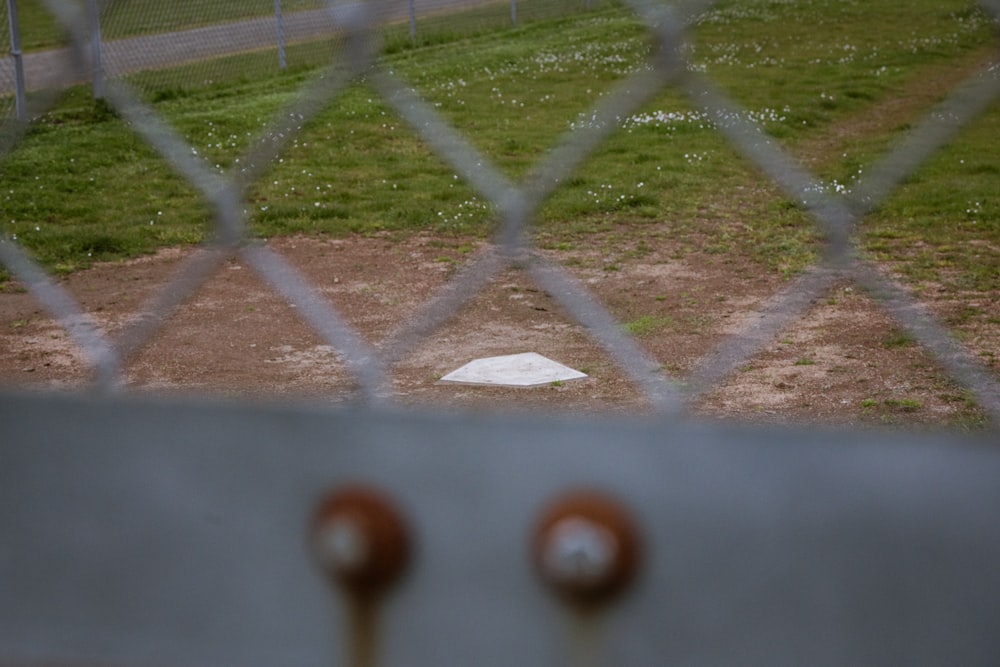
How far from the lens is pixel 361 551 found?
762 millimetres

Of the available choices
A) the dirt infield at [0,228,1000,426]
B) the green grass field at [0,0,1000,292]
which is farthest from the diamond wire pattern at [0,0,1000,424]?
the green grass field at [0,0,1000,292]

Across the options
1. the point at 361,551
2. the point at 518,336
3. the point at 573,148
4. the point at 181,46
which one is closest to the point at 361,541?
the point at 361,551

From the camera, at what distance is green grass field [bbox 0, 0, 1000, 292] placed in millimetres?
4770

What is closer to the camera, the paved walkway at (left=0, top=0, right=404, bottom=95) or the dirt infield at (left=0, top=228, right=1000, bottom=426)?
the dirt infield at (left=0, top=228, right=1000, bottom=426)

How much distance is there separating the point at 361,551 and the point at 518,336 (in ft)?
9.89

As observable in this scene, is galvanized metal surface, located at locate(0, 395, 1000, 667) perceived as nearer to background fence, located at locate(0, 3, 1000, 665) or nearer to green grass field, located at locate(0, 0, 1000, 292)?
background fence, located at locate(0, 3, 1000, 665)

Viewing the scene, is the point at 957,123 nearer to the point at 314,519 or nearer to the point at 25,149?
the point at 314,519

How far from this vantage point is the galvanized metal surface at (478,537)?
0.65 meters

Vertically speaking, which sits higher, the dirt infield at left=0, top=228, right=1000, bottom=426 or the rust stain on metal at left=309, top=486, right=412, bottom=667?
the rust stain on metal at left=309, top=486, right=412, bottom=667

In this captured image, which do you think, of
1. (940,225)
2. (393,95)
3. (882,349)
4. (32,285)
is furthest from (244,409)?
(940,225)

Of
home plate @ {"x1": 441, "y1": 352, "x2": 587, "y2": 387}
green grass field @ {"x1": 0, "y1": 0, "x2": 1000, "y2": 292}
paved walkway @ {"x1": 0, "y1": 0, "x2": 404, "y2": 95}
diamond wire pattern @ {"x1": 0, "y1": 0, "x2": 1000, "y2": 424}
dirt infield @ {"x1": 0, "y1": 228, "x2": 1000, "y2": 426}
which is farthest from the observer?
paved walkway @ {"x1": 0, "y1": 0, "x2": 404, "y2": 95}

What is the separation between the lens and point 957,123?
0.61 metres

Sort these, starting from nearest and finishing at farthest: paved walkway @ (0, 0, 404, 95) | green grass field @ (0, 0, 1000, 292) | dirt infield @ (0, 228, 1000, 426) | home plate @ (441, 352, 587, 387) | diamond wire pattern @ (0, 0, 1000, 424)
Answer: diamond wire pattern @ (0, 0, 1000, 424) → dirt infield @ (0, 228, 1000, 426) → home plate @ (441, 352, 587, 387) → green grass field @ (0, 0, 1000, 292) → paved walkway @ (0, 0, 404, 95)

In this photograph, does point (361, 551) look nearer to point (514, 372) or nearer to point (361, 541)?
point (361, 541)
